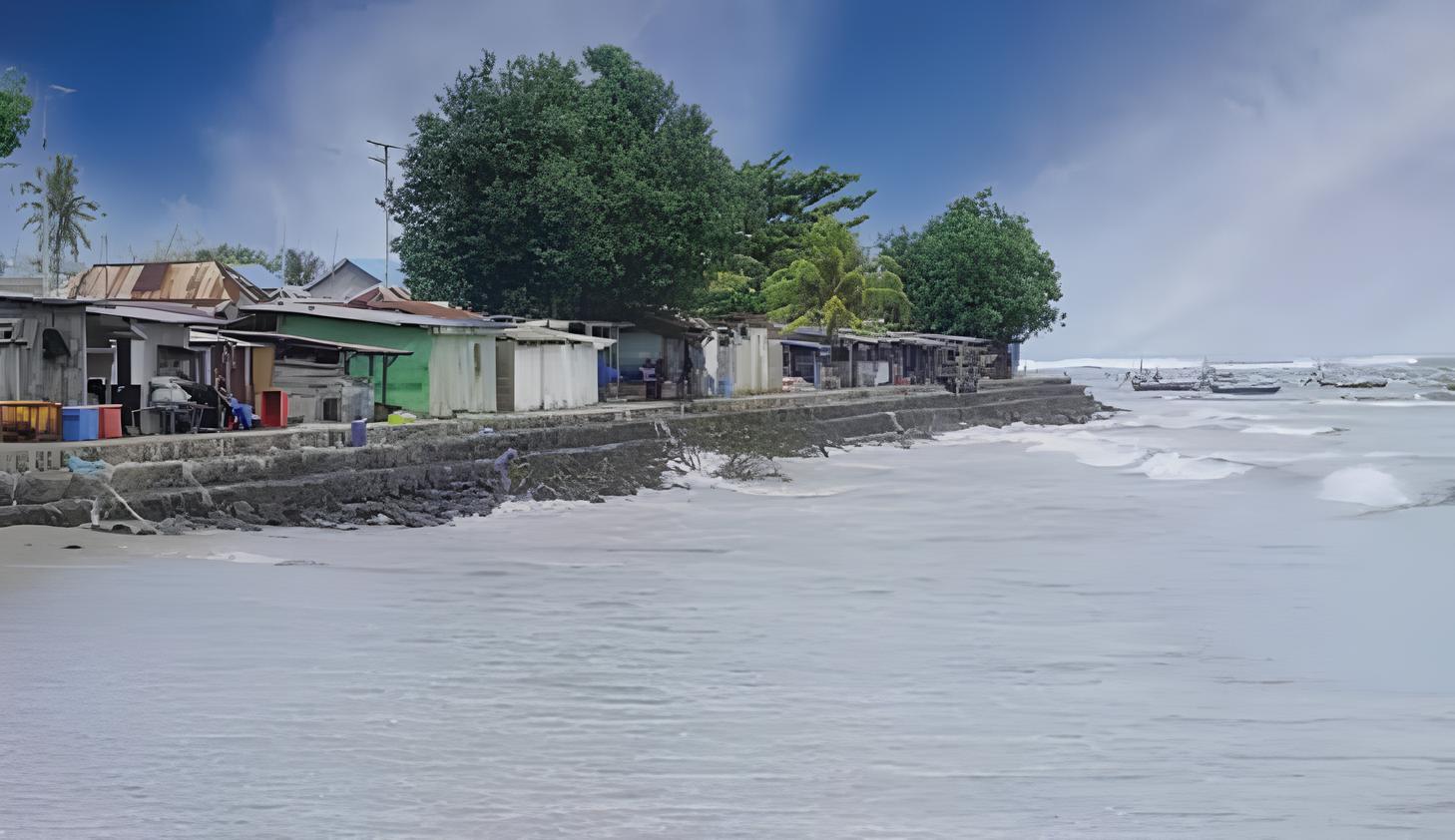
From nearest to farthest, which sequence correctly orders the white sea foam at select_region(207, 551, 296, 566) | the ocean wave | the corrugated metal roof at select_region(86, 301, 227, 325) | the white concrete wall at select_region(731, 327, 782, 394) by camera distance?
the white sea foam at select_region(207, 551, 296, 566)
the corrugated metal roof at select_region(86, 301, 227, 325)
the white concrete wall at select_region(731, 327, 782, 394)
the ocean wave

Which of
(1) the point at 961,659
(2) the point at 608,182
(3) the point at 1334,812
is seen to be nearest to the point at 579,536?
(1) the point at 961,659

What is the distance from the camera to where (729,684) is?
1046 centimetres

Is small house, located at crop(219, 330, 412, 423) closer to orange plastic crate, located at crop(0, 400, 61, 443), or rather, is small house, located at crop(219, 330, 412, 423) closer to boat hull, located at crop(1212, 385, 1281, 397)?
orange plastic crate, located at crop(0, 400, 61, 443)

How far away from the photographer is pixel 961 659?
11508 millimetres

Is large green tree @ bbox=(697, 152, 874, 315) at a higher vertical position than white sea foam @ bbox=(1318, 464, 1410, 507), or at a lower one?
higher

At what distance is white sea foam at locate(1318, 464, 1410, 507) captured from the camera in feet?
91.5

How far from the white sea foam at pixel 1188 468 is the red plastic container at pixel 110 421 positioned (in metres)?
23.7

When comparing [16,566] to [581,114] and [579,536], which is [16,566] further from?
[581,114]

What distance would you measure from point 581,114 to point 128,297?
47.6ft

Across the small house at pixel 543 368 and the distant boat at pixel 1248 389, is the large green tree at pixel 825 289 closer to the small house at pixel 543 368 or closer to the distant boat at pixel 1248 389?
the small house at pixel 543 368

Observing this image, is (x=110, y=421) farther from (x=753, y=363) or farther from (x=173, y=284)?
(x=753, y=363)

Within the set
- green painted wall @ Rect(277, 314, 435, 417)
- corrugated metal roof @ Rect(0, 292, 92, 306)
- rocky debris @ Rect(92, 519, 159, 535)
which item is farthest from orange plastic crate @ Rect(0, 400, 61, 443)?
green painted wall @ Rect(277, 314, 435, 417)

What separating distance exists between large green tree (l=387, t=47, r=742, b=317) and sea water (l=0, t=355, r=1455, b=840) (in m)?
19.4

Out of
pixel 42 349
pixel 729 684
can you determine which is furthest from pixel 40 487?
pixel 729 684
